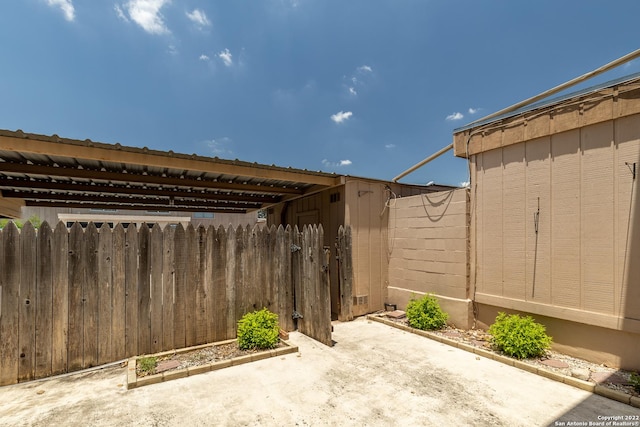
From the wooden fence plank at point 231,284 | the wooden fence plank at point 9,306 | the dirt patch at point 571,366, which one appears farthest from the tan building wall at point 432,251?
the wooden fence plank at point 9,306

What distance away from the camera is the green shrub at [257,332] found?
Answer: 4.12 m

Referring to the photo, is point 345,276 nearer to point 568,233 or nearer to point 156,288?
point 156,288

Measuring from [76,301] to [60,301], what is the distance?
15cm

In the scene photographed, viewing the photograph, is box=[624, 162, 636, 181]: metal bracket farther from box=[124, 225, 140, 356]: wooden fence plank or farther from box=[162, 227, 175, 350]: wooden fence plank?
box=[124, 225, 140, 356]: wooden fence plank

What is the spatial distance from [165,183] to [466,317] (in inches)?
244

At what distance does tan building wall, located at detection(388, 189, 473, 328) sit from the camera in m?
5.33

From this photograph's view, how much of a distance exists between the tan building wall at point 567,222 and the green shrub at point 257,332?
3.60m

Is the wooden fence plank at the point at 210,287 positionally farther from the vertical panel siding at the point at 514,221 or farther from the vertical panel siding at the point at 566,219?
the vertical panel siding at the point at 514,221

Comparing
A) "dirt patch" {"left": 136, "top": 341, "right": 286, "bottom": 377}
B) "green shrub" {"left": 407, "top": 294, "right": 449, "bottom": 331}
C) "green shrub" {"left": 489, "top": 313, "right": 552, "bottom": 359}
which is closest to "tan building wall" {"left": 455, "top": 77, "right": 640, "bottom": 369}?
"green shrub" {"left": 489, "top": 313, "right": 552, "bottom": 359}

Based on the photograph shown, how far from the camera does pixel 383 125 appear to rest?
47.3 ft

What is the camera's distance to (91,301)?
11.7 ft

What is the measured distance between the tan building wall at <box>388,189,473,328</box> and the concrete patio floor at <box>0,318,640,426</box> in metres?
1.60

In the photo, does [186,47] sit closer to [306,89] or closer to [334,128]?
[306,89]

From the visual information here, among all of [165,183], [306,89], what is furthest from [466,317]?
[306,89]
